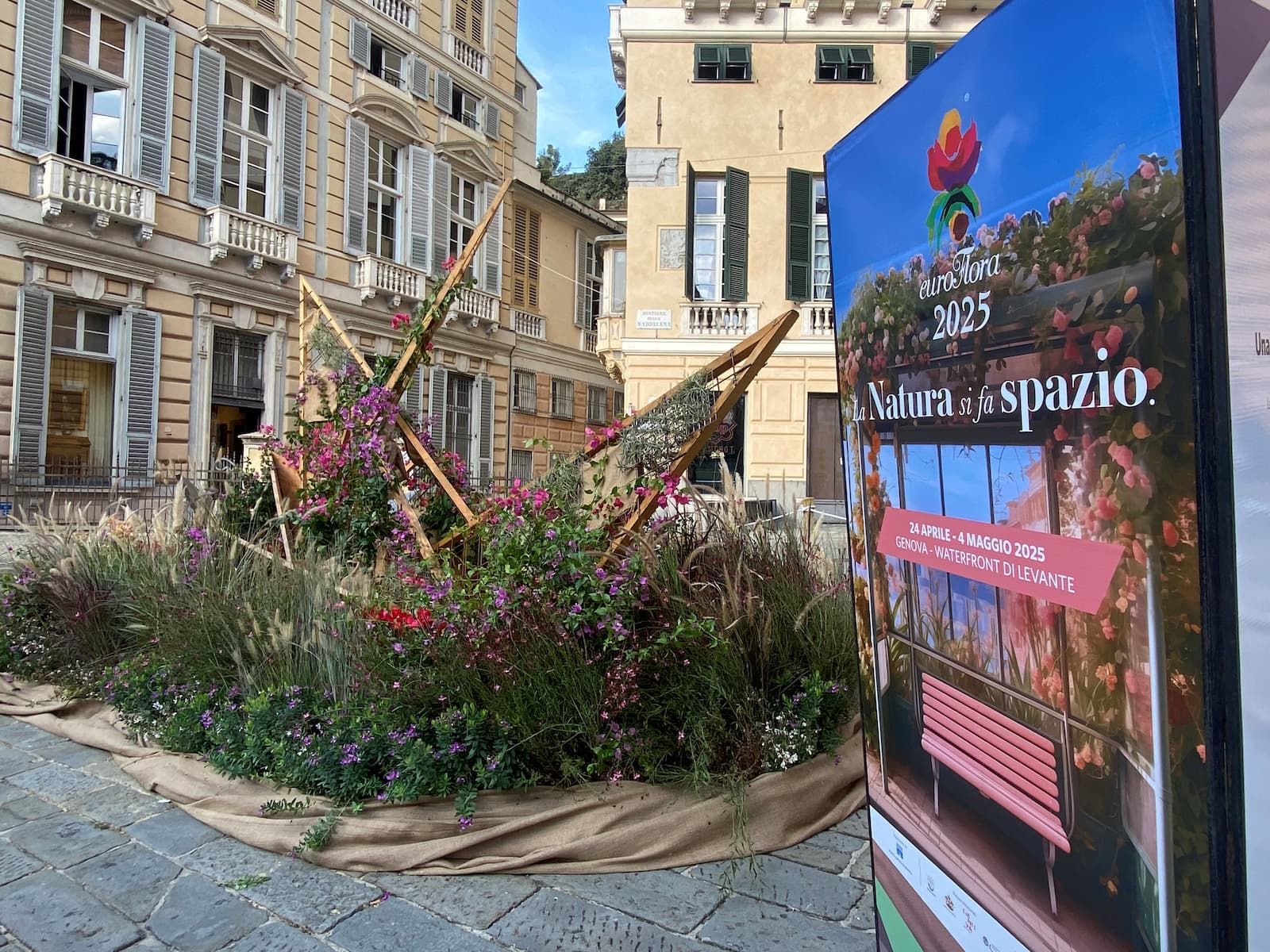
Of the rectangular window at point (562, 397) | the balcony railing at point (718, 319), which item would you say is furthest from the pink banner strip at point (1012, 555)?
the rectangular window at point (562, 397)

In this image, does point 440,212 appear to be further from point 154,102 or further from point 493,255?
point 154,102

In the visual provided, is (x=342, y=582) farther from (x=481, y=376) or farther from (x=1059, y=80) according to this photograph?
(x=481, y=376)

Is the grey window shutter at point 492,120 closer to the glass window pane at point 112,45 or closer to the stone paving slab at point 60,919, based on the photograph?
the glass window pane at point 112,45

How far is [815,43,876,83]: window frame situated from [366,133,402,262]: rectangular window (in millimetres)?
9158

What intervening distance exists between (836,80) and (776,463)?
6.42 m

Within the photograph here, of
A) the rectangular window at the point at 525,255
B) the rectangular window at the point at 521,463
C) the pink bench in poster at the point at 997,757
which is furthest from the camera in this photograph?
the rectangular window at the point at 525,255

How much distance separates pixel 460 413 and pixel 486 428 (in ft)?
2.42

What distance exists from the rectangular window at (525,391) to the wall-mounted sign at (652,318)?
26.3ft

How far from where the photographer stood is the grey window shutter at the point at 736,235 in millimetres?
13562

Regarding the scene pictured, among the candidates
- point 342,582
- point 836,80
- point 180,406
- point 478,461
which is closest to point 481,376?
point 478,461

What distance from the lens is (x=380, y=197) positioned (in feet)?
57.5

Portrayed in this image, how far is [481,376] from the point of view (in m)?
20.0

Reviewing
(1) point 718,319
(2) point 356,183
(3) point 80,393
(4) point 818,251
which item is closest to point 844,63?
(4) point 818,251

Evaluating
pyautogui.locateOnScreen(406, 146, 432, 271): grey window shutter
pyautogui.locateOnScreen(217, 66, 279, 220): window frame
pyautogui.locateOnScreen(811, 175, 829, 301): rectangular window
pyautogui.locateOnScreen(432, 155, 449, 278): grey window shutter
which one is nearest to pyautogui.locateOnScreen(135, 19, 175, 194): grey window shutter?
pyautogui.locateOnScreen(217, 66, 279, 220): window frame
